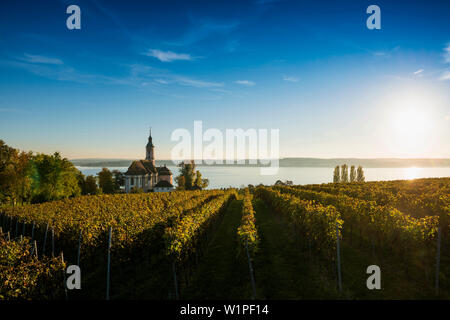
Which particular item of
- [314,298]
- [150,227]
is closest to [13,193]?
[150,227]

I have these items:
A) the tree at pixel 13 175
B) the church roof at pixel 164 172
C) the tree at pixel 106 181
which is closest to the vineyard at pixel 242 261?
the tree at pixel 13 175

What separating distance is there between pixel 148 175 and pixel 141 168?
11.5 feet

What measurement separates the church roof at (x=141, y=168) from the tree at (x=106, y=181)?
11.0 meters

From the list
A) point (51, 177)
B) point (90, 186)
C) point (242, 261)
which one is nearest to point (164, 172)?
point (90, 186)

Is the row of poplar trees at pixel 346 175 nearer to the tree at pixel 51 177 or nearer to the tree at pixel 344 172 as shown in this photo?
the tree at pixel 344 172

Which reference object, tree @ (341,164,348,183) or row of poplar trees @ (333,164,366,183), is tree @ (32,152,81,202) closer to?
row of poplar trees @ (333,164,366,183)

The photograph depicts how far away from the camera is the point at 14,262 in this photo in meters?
6.79

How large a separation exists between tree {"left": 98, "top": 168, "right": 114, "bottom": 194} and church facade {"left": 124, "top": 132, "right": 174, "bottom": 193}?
5.73m

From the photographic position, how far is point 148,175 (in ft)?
269

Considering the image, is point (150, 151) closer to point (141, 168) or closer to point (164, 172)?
point (164, 172)

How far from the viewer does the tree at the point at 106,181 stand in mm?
64188

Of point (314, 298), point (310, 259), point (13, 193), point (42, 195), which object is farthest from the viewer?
point (42, 195)
